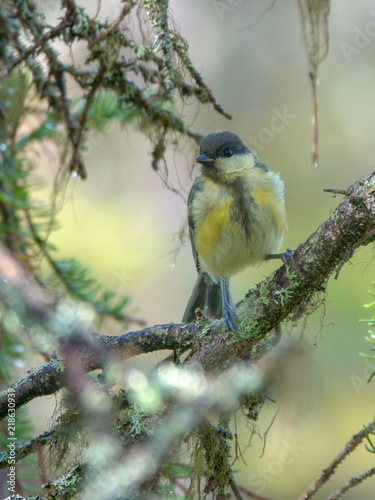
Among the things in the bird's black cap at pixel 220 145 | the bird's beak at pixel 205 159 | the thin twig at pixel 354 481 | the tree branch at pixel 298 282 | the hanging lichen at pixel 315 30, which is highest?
the bird's black cap at pixel 220 145

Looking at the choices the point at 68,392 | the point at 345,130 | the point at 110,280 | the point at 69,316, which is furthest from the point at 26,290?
the point at 345,130

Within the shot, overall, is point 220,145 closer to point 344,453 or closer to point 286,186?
point 286,186

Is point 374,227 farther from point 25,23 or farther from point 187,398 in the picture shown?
point 25,23

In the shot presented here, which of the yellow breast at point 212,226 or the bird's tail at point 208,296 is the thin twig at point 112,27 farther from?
the bird's tail at point 208,296

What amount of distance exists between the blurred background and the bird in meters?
0.93

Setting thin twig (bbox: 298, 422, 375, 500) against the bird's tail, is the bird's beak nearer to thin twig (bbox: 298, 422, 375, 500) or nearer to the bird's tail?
the bird's tail

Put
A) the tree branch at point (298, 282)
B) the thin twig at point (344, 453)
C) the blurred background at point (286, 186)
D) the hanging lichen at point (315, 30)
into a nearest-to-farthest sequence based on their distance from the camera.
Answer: the tree branch at point (298, 282) < the thin twig at point (344, 453) < the hanging lichen at point (315, 30) < the blurred background at point (286, 186)

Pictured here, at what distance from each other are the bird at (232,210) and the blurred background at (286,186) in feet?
3.04

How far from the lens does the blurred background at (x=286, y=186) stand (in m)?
4.62

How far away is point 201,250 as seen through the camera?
347 centimetres

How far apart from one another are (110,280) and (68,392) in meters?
2.17

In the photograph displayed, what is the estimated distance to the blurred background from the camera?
462cm

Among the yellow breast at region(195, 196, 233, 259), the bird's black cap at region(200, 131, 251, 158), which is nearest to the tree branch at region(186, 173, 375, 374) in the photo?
the yellow breast at region(195, 196, 233, 259)

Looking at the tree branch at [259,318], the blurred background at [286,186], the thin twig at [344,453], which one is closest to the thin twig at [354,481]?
the thin twig at [344,453]
